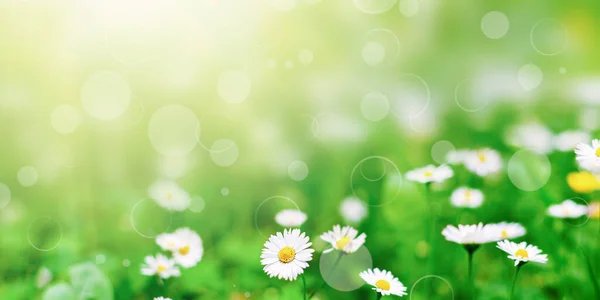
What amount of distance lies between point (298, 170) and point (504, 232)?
559 millimetres

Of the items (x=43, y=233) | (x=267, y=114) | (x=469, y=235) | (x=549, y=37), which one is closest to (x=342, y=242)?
(x=469, y=235)

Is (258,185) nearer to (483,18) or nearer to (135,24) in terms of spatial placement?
(135,24)

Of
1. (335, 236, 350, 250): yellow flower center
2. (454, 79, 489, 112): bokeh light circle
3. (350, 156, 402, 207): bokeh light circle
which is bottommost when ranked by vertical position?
(350, 156, 402, 207): bokeh light circle

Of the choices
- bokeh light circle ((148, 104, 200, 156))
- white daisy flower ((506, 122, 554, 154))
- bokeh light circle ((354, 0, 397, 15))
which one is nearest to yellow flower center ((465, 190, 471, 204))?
white daisy flower ((506, 122, 554, 154))

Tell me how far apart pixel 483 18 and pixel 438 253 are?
89 cm

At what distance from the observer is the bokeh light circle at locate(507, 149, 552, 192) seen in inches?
34.4

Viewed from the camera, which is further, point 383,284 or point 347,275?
point 347,275

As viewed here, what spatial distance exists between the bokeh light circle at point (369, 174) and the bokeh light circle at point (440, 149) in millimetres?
113

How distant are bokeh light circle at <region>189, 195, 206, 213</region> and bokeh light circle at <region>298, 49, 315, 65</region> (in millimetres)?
506

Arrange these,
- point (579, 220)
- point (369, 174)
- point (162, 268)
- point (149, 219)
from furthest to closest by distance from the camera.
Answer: point (369, 174) < point (149, 219) < point (579, 220) < point (162, 268)

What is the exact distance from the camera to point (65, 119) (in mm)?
1290

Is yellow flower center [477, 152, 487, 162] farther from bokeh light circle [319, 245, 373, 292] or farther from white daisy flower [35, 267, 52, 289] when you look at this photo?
white daisy flower [35, 267, 52, 289]

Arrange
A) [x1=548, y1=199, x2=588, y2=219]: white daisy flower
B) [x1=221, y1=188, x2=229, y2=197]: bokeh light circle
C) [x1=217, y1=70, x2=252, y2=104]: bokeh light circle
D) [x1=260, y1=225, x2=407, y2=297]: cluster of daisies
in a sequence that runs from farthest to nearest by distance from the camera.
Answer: [x1=217, y1=70, x2=252, y2=104]: bokeh light circle → [x1=221, y1=188, x2=229, y2=197]: bokeh light circle → [x1=548, y1=199, x2=588, y2=219]: white daisy flower → [x1=260, y1=225, x2=407, y2=297]: cluster of daisies

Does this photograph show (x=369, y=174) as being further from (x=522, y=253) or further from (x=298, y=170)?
(x=522, y=253)
